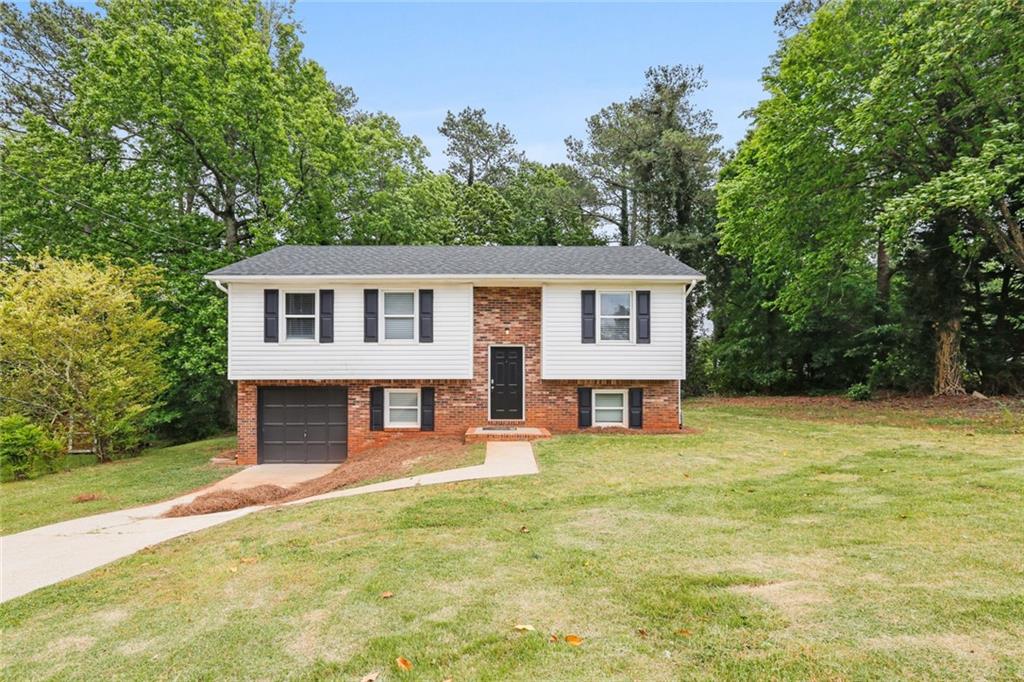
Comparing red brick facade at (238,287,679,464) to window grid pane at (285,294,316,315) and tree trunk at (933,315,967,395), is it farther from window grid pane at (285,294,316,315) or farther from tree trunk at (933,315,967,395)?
tree trunk at (933,315,967,395)

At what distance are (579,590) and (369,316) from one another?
33.3ft

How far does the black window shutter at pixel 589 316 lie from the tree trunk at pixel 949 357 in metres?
13.3

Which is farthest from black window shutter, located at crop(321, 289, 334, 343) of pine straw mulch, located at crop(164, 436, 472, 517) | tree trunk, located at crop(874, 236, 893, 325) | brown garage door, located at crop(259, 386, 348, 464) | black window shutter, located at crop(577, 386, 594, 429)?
tree trunk, located at crop(874, 236, 893, 325)

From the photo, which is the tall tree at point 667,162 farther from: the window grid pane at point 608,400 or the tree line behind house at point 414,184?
the window grid pane at point 608,400

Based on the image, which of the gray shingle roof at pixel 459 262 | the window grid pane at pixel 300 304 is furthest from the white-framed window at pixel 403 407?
the gray shingle roof at pixel 459 262

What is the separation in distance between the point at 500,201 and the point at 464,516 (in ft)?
83.7

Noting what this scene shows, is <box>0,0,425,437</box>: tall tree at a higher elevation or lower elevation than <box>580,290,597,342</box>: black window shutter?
higher

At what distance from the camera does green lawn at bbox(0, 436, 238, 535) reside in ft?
27.9

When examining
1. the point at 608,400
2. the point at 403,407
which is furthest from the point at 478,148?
the point at 608,400

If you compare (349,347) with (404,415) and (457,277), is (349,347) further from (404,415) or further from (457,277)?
(457,277)

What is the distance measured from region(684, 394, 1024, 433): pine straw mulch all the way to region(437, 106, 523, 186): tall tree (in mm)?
22252

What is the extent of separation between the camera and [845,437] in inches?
463

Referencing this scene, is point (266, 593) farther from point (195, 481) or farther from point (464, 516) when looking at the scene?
point (195, 481)

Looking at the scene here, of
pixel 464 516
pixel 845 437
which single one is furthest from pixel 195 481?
pixel 845 437
